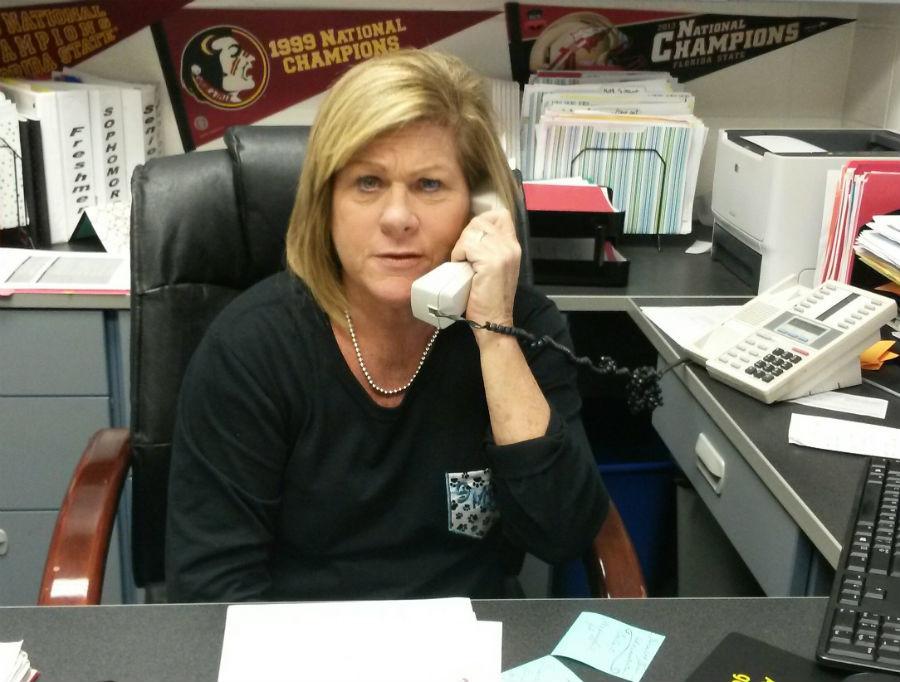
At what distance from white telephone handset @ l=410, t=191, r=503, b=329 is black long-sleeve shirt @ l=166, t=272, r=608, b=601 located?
9 centimetres

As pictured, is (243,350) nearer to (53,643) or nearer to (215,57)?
(53,643)

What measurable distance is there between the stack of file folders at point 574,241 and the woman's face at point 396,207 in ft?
2.25

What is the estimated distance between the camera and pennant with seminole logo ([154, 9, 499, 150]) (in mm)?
2256

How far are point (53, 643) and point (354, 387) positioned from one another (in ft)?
1.45

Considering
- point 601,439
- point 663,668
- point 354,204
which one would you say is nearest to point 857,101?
point 601,439

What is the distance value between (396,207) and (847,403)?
0.72 m

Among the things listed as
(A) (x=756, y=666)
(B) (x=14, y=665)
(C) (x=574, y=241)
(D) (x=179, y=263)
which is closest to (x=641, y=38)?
(C) (x=574, y=241)

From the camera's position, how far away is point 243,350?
1166 millimetres

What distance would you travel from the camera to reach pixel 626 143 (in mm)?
2105

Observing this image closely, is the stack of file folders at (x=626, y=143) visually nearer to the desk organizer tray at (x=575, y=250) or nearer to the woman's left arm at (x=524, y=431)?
the desk organizer tray at (x=575, y=250)

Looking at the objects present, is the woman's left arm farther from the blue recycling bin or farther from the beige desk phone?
the blue recycling bin

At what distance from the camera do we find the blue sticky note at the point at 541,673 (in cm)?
83

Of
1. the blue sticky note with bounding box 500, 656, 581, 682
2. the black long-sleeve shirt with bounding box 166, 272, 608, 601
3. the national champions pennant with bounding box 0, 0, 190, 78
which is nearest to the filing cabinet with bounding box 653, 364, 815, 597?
the black long-sleeve shirt with bounding box 166, 272, 608, 601

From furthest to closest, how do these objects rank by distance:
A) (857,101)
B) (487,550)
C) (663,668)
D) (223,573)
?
1. (857,101)
2. (487,550)
3. (223,573)
4. (663,668)
